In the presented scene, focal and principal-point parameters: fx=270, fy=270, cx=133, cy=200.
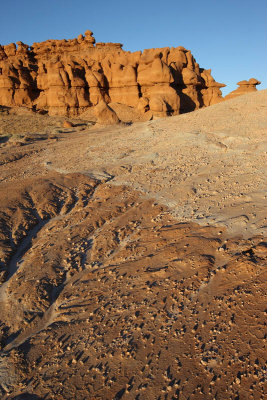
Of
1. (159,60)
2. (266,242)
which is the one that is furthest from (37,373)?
(159,60)

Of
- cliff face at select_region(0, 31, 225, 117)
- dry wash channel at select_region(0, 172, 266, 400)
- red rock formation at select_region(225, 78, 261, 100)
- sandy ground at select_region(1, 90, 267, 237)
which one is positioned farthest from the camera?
red rock formation at select_region(225, 78, 261, 100)

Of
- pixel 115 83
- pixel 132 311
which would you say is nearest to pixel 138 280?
pixel 132 311

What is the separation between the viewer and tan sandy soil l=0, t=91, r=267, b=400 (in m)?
3.02

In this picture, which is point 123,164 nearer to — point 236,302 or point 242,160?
point 242,160

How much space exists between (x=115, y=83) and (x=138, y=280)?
92.8ft

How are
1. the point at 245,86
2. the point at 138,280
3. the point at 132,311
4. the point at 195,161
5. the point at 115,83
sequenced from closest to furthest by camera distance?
the point at 132,311
the point at 138,280
the point at 195,161
the point at 115,83
the point at 245,86

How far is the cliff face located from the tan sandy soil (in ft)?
65.0

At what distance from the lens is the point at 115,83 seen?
1140 inches

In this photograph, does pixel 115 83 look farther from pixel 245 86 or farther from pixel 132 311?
pixel 132 311

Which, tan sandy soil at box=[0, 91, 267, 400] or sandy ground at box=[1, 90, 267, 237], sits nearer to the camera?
tan sandy soil at box=[0, 91, 267, 400]

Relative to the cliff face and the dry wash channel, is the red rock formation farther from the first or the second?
the dry wash channel


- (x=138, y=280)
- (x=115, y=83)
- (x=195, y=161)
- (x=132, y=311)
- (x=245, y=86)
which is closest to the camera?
(x=132, y=311)

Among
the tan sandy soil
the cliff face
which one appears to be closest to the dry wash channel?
the tan sandy soil

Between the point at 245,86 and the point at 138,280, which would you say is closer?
the point at 138,280
